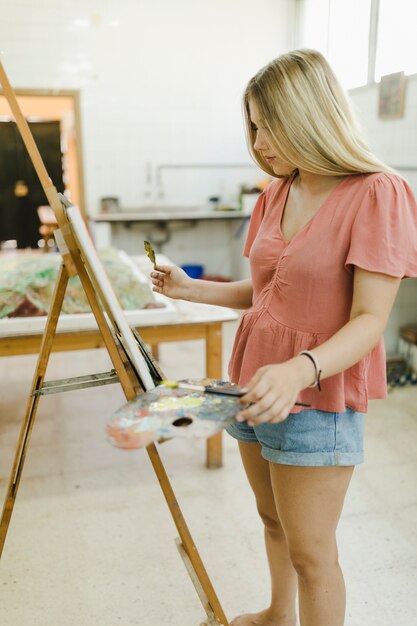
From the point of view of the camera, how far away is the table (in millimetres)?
2172

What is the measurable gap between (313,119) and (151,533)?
1.60 m

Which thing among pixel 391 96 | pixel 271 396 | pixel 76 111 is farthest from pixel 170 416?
pixel 76 111

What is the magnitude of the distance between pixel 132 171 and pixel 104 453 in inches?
153

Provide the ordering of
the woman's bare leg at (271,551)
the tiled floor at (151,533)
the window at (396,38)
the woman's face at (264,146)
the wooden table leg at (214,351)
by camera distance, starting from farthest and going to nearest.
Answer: the window at (396,38) → the wooden table leg at (214,351) → the tiled floor at (151,533) → the woman's bare leg at (271,551) → the woman's face at (264,146)

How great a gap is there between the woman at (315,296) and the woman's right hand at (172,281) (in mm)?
219

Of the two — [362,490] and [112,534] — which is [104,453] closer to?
[112,534]

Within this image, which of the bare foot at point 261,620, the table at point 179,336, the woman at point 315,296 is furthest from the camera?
the table at point 179,336

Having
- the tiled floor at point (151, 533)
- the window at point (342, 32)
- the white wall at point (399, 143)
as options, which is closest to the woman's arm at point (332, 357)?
the tiled floor at point (151, 533)

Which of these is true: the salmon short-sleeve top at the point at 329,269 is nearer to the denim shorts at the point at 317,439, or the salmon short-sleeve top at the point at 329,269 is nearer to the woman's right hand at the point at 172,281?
the denim shorts at the point at 317,439

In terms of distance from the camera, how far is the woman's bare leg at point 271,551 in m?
1.31

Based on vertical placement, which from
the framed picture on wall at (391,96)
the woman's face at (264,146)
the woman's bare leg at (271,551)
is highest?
the framed picture on wall at (391,96)

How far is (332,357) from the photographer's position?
928 millimetres

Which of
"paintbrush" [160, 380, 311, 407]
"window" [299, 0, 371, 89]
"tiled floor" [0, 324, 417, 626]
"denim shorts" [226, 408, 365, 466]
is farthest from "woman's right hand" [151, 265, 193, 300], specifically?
"window" [299, 0, 371, 89]

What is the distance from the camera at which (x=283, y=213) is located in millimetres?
1169
